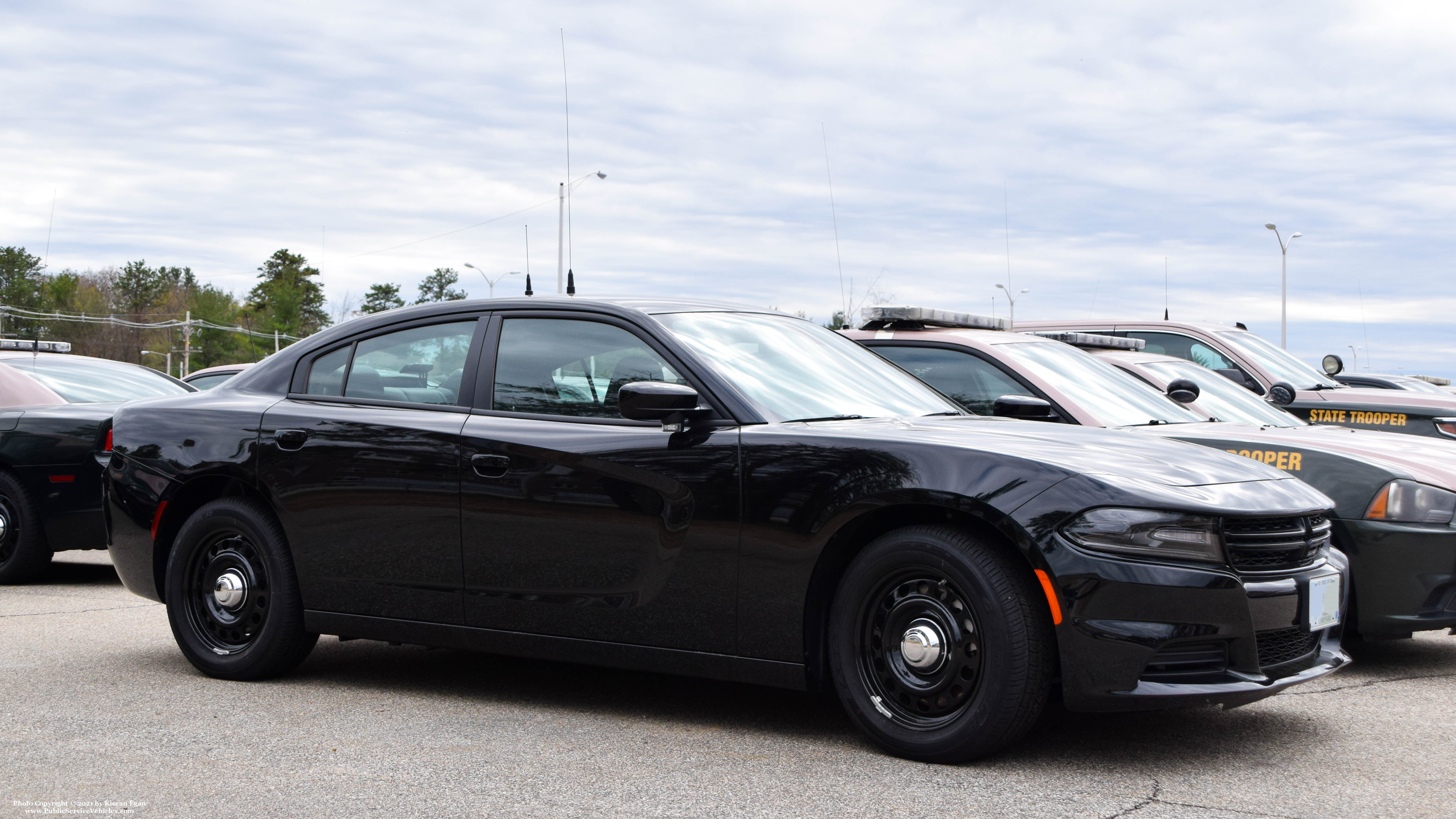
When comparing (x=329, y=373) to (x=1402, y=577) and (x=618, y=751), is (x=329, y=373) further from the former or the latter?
(x=1402, y=577)

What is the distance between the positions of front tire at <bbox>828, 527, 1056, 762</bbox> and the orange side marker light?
0.05 m

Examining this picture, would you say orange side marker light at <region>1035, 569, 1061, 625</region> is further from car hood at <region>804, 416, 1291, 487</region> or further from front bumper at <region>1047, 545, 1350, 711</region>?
car hood at <region>804, 416, 1291, 487</region>

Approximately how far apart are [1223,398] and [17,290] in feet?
295

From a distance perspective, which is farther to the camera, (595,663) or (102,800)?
(595,663)

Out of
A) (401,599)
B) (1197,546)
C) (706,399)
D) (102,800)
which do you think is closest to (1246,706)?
(1197,546)

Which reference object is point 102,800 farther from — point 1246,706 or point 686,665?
point 1246,706

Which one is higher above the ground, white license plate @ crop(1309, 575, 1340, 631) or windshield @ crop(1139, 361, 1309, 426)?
windshield @ crop(1139, 361, 1309, 426)

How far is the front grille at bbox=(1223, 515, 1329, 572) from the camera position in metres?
4.01

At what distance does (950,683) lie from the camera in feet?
13.5

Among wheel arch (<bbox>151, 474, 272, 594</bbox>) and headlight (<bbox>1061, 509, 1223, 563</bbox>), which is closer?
headlight (<bbox>1061, 509, 1223, 563</bbox>)

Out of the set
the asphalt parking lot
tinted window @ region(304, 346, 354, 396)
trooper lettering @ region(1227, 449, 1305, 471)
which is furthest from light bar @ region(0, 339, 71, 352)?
trooper lettering @ region(1227, 449, 1305, 471)

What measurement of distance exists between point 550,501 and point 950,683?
1.54 m

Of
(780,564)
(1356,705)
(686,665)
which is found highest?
(780,564)

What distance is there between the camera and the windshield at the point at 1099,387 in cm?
705
